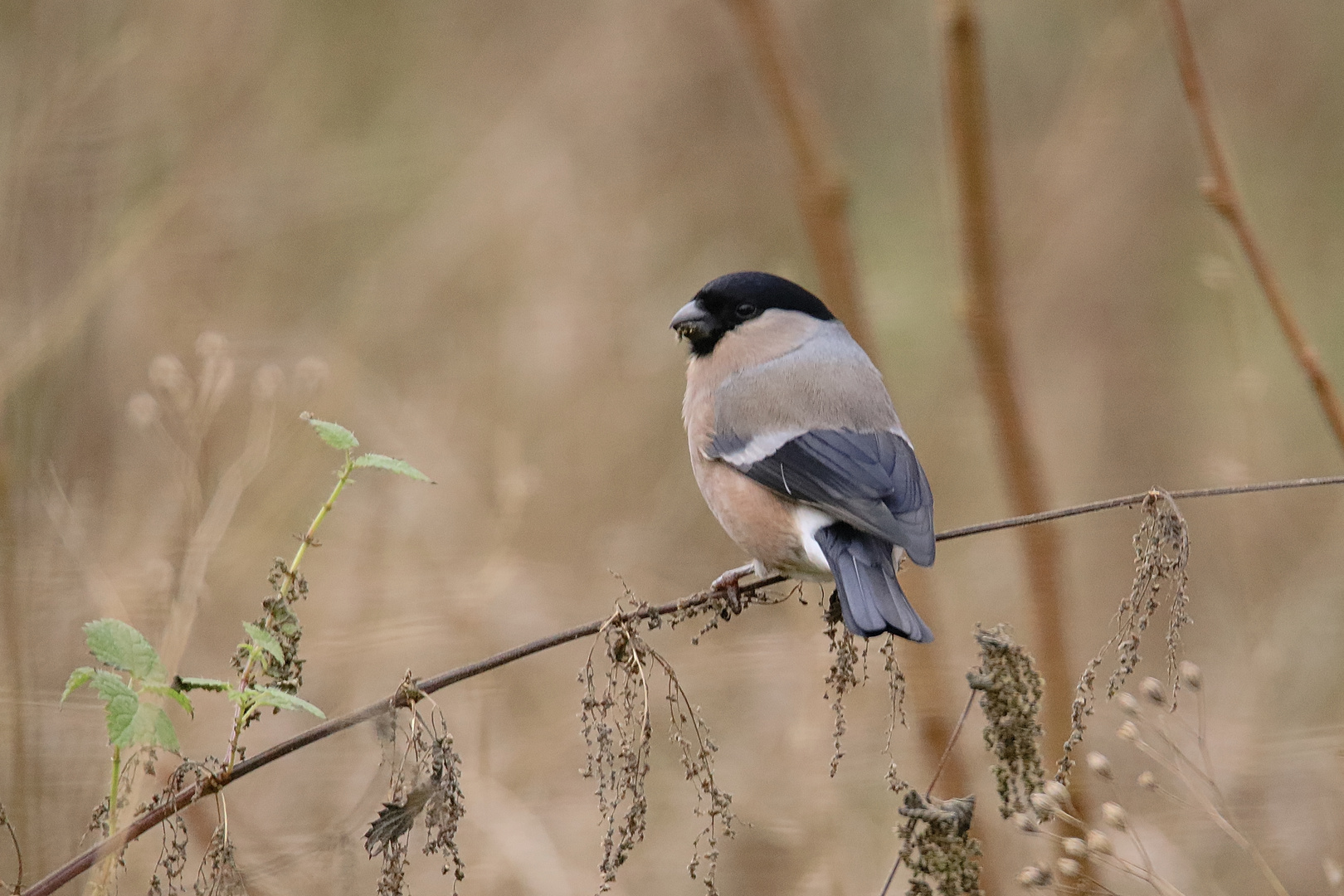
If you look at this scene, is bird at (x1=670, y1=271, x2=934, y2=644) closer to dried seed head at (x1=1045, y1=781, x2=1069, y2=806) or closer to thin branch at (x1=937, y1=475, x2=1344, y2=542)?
thin branch at (x1=937, y1=475, x2=1344, y2=542)

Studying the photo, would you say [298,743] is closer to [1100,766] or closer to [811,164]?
[1100,766]

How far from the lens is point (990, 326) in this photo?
2.59m

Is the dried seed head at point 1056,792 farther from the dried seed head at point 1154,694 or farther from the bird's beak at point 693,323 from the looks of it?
the bird's beak at point 693,323

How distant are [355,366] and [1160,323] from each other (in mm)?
3992

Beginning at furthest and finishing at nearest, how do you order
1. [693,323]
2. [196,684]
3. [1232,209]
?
[693,323] < [1232,209] < [196,684]

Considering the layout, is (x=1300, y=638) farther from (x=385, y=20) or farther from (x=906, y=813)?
(x=385, y=20)

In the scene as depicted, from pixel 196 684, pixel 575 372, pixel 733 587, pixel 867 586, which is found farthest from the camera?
pixel 575 372

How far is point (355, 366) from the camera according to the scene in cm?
469

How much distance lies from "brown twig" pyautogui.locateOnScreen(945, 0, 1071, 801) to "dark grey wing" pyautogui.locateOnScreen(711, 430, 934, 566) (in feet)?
0.71

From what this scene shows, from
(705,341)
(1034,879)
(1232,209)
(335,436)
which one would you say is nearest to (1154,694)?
(1034,879)

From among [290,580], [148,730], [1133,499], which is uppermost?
[1133,499]

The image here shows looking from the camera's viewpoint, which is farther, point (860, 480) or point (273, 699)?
point (860, 480)

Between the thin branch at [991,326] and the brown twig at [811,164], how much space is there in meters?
0.30

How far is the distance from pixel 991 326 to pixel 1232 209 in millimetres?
551
